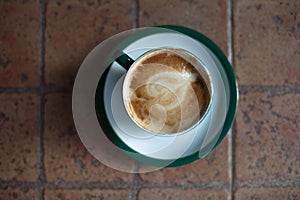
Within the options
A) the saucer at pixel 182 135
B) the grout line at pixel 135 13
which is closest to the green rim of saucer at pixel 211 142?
the saucer at pixel 182 135

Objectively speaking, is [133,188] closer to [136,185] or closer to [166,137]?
[136,185]

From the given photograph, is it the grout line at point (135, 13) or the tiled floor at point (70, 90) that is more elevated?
the grout line at point (135, 13)

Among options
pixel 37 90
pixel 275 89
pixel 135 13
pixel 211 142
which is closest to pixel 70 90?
pixel 37 90

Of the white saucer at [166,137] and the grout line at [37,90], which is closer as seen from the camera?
the white saucer at [166,137]

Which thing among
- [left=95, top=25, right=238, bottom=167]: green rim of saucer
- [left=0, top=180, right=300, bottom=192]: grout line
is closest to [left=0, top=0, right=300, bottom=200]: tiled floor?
[left=0, top=180, right=300, bottom=192]: grout line

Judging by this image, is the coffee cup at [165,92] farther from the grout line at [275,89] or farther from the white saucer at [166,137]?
the grout line at [275,89]

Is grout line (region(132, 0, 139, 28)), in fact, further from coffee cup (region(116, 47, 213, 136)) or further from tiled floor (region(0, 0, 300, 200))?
coffee cup (region(116, 47, 213, 136))
